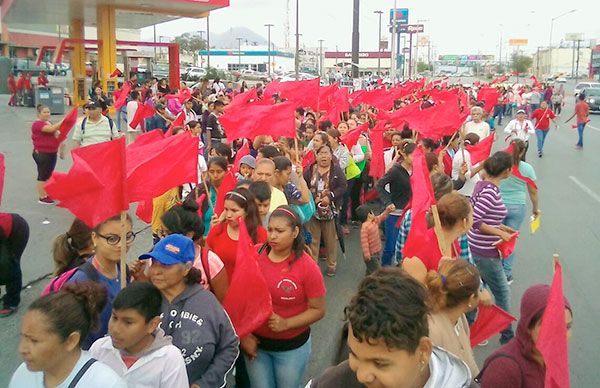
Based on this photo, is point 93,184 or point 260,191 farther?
point 260,191

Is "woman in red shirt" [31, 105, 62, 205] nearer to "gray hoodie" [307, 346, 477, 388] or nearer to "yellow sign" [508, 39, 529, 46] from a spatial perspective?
"gray hoodie" [307, 346, 477, 388]

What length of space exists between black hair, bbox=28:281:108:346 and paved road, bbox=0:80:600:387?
3.78 ft

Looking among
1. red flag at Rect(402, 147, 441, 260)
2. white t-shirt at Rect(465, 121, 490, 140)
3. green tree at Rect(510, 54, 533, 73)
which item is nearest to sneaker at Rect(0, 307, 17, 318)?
red flag at Rect(402, 147, 441, 260)

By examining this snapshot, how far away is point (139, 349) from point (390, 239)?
4153mm

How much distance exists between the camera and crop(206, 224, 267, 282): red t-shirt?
4.10m

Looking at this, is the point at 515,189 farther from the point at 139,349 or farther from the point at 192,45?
the point at 192,45

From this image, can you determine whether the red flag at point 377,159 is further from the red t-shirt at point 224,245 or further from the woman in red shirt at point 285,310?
the woman in red shirt at point 285,310

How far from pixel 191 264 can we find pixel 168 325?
1.11 feet

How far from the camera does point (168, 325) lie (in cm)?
303

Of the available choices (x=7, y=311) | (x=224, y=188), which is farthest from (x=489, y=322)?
(x=7, y=311)

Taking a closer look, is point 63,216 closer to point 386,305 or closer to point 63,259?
point 63,259

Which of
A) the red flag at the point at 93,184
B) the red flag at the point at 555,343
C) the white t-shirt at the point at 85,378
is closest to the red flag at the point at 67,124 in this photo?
the red flag at the point at 93,184

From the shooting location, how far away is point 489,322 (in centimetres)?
351

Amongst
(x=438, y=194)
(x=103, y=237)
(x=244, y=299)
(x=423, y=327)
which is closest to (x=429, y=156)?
(x=438, y=194)
